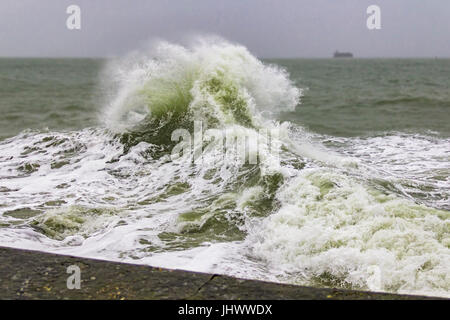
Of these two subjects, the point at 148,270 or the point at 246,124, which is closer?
the point at 148,270

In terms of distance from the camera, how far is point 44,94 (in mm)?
22969

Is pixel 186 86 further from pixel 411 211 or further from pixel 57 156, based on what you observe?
pixel 411 211

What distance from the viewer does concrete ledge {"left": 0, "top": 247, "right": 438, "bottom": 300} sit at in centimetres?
203

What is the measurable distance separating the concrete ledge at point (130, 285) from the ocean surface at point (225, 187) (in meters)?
1.40

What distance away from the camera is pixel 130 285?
2.14 meters

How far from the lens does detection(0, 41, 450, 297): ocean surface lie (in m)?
3.80

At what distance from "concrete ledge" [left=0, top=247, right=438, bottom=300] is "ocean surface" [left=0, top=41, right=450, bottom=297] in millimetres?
1401

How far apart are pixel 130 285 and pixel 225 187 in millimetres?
3822

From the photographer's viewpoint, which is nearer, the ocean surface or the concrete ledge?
the concrete ledge

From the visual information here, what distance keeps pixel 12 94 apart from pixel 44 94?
1.44 meters

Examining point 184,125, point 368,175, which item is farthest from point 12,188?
point 368,175

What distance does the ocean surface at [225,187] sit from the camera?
3.80 meters

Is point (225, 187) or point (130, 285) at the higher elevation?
point (130, 285)

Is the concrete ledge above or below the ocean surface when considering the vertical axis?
above
